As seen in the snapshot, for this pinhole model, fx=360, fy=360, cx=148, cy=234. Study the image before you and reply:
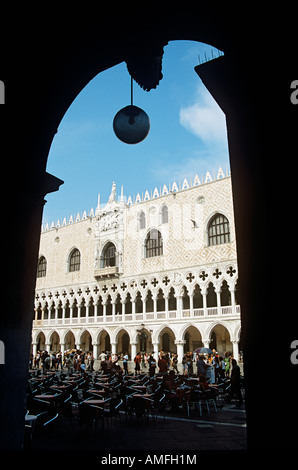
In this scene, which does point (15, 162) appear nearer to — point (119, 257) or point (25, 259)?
point (25, 259)

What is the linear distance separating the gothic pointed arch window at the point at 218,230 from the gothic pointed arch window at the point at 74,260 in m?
11.9

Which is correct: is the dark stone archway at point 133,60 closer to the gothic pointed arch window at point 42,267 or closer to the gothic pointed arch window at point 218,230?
the gothic pointed arch window at point 218,230

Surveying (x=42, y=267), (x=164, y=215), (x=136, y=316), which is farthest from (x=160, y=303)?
(x=42, y=267)

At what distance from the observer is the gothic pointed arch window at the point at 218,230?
70.9ft

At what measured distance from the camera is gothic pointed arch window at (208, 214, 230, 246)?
21.6 meters

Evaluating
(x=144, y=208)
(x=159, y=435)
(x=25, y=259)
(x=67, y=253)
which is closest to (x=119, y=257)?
(x=144, y=208)

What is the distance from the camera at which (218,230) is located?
72.1ft

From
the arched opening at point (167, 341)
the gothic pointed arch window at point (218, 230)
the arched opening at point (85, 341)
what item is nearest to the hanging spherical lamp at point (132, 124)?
the gothic pointed arch window at point (218, 230)

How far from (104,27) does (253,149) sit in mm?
1329

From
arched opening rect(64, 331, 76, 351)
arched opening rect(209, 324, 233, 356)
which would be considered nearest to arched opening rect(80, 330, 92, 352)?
arched opening rect(64, 331, 76, 351)

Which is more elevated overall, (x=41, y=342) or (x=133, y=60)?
(x=133, y=60)

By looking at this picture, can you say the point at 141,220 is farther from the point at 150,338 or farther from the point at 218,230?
the point at 150,338

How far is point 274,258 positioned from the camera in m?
1.56

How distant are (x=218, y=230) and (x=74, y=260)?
1317cm
